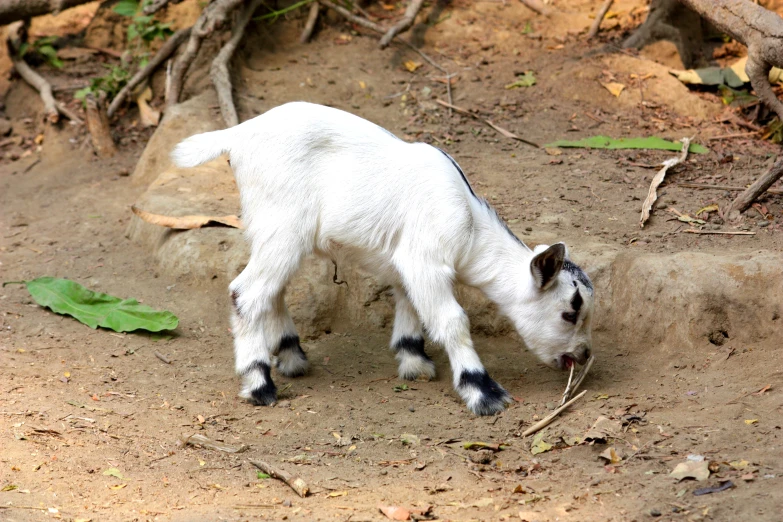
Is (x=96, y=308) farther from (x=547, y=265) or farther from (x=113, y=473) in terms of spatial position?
(x=547, y=265)

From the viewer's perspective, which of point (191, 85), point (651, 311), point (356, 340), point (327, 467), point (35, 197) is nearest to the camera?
point (327, 467)

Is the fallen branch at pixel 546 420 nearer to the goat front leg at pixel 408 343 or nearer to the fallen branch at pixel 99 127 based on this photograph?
the goat front leg at pixel 408 343

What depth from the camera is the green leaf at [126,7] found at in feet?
34.4

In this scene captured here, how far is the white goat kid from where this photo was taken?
559 centimetres

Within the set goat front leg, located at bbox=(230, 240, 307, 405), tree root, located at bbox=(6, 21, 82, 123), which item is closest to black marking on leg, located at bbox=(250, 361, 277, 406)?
goat front leg, located at bbox=(230, 240, 307, 405)

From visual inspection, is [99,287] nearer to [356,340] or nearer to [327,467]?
[356,340]

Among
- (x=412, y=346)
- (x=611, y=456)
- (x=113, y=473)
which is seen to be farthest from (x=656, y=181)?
(x=113, y=473)

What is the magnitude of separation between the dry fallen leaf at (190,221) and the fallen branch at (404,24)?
3.99 meters

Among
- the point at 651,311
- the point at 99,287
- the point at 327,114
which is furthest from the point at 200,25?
the point at 651,311

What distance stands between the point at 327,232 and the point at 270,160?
2.11 feet

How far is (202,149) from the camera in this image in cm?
585

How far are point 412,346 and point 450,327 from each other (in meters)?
0.73

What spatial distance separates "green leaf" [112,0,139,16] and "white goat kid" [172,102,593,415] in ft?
18.3

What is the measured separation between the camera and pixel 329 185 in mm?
5707
